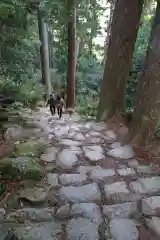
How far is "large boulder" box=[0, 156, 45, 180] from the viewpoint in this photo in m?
4.39

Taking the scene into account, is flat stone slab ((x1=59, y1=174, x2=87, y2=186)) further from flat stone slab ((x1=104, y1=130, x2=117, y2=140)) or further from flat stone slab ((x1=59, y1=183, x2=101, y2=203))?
flat stone slab ((x1=104, y1=130, x2=117, y2=140))

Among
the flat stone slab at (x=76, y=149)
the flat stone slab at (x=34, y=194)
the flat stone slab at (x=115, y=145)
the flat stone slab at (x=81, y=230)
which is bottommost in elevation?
the flat stone slab at (x=115, y=145)

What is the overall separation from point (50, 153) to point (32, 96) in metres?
5.54

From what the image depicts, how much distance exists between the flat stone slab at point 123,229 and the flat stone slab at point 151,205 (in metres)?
0.35

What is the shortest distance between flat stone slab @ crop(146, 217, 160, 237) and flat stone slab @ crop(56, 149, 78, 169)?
6.01ft

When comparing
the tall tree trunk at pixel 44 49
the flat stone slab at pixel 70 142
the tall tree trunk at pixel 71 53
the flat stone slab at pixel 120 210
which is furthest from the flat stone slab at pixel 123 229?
the tall tree trunk at pixel 44 49

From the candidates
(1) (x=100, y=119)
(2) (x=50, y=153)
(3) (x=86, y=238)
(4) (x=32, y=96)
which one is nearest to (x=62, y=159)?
(2) (x=50, y=153)

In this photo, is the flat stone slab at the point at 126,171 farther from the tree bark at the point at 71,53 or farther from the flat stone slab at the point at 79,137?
the tree bark at the point at 71,53

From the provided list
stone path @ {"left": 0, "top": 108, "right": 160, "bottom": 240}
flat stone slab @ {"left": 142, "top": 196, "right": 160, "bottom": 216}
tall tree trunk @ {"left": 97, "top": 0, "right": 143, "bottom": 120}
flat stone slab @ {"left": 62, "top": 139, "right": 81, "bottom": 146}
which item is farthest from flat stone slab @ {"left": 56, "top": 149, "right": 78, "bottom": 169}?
tall tree trunk @ {"left": 97, "top": 0, "right": 143, "bottom": 120}

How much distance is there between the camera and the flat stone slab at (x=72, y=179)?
14.7 feet

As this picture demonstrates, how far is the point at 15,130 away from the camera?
21.4ft

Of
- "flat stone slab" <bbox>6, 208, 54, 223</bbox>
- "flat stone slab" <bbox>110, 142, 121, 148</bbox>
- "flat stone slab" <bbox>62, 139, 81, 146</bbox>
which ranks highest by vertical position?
"flat stone slab" <bbox>6, 208, 54, 223</bbox>

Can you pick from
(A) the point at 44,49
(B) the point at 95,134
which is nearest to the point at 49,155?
(B) the point at 95,134

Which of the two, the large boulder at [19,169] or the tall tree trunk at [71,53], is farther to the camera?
the tall tree trunk at [71,53]
